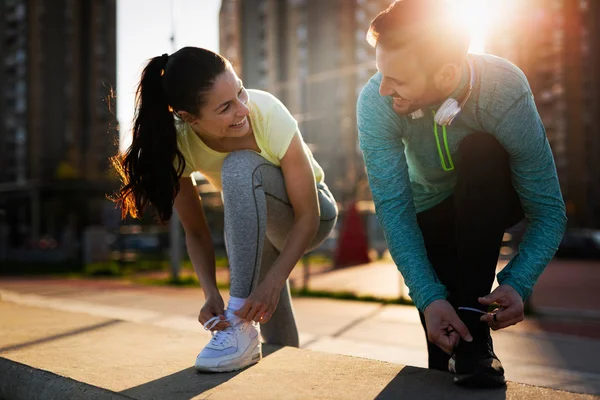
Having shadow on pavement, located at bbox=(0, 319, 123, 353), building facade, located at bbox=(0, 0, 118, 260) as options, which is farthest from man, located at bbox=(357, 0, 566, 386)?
building facade, located at bbox=(0, 0, 118, 260)

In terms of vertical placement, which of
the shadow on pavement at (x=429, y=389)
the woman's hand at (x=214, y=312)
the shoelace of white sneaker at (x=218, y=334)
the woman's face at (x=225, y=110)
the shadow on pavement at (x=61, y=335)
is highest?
the woman's face at (x=225, y=110)

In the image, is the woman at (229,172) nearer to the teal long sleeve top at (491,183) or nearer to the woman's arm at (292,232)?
the woman's arm at (292,232)

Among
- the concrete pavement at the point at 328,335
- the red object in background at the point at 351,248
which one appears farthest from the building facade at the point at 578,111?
the concrete pavement at the point at 328,335

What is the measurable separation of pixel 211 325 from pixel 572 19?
4657 cm

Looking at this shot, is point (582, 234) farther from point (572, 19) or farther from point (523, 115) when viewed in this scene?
point (572, 19)

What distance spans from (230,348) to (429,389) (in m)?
0.55

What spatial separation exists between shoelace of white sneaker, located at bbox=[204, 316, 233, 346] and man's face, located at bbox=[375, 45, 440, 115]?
0.76 meters

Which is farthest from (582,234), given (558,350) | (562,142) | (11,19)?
(11,19)

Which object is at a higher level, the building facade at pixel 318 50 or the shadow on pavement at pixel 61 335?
the building facade at pixel 318 50

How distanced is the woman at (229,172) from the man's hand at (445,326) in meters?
0.48

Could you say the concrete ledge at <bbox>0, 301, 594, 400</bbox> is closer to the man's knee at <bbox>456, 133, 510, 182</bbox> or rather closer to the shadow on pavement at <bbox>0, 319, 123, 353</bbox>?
the shadow on pavement at <bbox>0, 319, 123, 353</bbox>

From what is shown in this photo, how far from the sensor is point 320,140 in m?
48.2

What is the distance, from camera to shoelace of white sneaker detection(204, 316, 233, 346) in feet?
5.77

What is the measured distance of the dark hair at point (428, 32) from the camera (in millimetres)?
1515
